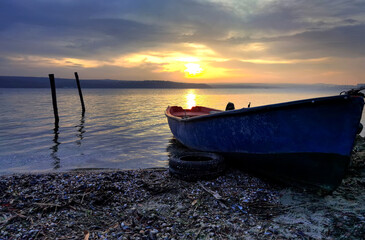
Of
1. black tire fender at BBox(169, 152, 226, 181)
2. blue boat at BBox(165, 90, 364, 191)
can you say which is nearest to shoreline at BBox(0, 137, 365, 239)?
black tire fender at BBox(169, 152, 226, 181)

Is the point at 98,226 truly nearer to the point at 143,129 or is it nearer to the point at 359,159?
the point at 359,159

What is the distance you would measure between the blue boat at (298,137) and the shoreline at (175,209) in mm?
542

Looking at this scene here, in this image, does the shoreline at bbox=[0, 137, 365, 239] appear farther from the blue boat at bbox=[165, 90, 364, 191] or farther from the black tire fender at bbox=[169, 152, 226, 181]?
the blue boat at bbox=[165, 90, 364, 191]

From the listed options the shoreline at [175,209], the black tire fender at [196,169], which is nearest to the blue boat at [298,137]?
the shoreline at [175,209]

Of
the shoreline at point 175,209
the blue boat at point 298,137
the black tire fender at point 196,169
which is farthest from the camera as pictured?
the black tire fender at point 196,169

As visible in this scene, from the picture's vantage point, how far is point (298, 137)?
561cm

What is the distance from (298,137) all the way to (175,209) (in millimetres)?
3273

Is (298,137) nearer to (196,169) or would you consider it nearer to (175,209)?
(196,169)

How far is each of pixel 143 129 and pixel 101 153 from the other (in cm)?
724

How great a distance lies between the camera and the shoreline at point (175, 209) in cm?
421

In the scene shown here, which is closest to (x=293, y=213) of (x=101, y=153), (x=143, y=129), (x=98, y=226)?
(x=98, y=226)

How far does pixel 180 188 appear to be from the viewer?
609 centimetres

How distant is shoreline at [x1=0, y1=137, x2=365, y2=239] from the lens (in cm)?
421

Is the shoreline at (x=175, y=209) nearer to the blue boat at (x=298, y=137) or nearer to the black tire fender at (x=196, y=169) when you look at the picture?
the black tire fender at (x=196, y=169)
